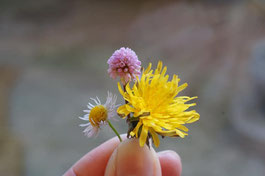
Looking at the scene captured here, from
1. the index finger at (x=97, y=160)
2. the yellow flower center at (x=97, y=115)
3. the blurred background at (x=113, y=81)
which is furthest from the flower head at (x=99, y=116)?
the blurred background at (x=113, y=81)

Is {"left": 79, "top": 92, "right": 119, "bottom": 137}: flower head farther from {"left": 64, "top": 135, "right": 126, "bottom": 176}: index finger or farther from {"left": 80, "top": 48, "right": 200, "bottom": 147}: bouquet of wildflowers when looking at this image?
{"left": 64, "top": 135, "right": 126, "bottom": 176}: index finger

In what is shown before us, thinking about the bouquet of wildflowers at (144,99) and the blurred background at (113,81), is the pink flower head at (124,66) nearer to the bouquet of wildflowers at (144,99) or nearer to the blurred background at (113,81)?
the bouquet of wildflowers at (144,99)

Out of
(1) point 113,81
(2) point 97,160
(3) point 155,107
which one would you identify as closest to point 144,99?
(3) point 155,107

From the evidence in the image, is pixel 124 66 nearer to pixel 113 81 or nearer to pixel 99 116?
pixel 99 116

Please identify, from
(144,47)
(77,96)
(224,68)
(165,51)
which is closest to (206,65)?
(224,68)

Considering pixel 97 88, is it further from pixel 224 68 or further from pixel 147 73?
pixel 147 73
